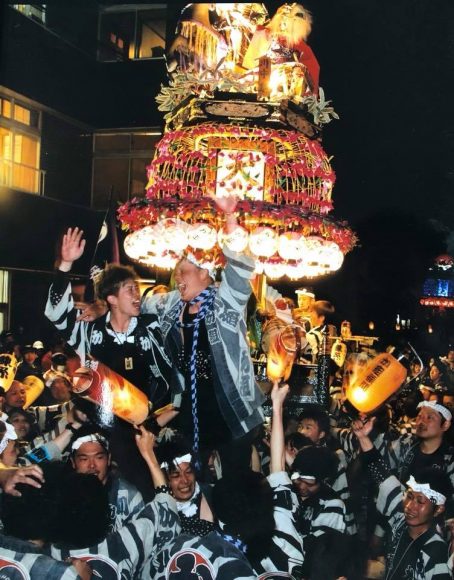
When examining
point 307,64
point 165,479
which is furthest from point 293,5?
point 165,479

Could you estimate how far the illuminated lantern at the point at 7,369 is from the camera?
3.80m

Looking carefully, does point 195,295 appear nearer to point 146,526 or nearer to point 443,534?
point 146,526

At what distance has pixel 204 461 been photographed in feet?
10.3

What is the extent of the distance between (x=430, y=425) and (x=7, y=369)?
235 centimetres

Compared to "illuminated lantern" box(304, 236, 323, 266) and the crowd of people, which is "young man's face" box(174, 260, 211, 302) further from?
"illuminated lantern" box(304, 236, 323, 266)

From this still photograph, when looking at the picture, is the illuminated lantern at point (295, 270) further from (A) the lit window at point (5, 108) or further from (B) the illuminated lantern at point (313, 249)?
(A) the lit window at point (5, 108)

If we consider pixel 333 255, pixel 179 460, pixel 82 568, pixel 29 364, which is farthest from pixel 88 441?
pixel 333 255

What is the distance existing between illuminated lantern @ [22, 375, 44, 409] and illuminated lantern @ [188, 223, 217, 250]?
144cm

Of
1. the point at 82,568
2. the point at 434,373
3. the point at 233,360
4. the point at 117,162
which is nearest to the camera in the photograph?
the point at 82,568

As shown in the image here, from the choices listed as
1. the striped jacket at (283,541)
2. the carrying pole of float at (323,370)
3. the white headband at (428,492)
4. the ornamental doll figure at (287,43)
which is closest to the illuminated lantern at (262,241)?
the carrying pole of float at (323,370)

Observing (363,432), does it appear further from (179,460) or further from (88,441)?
(88,441)

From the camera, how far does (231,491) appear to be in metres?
2.05

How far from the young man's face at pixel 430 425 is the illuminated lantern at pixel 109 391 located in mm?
1312

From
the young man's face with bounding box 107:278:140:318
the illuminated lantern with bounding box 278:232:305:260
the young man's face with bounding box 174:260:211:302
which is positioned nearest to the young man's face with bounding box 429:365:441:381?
the illuminated lantern with bounding box 278:232:305:260
